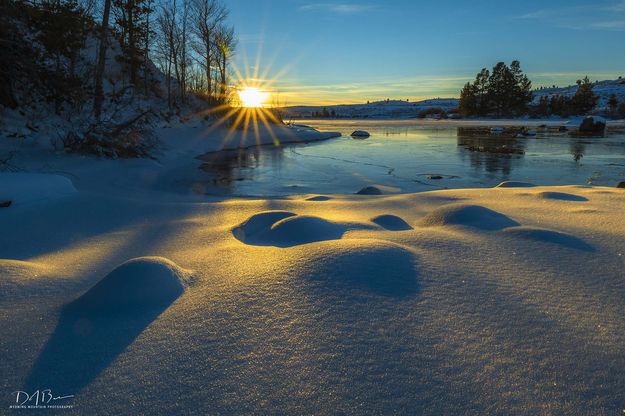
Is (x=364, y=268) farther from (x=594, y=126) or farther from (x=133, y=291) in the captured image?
(x=594, y=126)

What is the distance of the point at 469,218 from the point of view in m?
3.09

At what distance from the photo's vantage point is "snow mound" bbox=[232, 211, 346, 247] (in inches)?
106

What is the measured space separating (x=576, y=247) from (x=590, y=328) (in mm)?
1063

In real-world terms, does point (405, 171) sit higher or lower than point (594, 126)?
lower

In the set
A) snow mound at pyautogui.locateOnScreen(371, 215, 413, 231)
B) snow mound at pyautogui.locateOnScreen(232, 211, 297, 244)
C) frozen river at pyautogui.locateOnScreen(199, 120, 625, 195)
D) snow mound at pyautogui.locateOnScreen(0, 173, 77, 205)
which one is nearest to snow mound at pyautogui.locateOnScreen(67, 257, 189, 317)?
snow mound at pyautogui.locateOnScreen(232, 211, 297, 244)

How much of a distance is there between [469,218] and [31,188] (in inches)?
188

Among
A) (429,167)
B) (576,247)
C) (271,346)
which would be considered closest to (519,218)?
(576,247)

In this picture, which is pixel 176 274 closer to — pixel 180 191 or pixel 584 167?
pixel 180 191

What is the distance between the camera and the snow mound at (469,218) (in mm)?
2943

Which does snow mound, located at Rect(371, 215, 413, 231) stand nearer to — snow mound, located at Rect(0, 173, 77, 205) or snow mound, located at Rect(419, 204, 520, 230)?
snow mound, located at Rect(419, 204, 520, 230)

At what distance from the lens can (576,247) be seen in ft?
7.85

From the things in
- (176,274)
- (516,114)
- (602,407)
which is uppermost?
(516,114)

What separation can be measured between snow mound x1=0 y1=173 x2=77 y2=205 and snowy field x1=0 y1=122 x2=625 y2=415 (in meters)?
1.23

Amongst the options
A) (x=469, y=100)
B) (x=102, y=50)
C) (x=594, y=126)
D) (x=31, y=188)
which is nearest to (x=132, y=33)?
(x=102, y=50)
